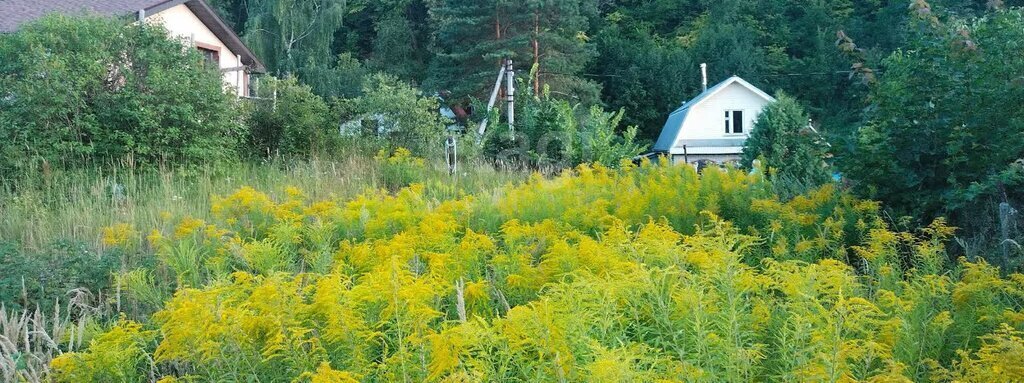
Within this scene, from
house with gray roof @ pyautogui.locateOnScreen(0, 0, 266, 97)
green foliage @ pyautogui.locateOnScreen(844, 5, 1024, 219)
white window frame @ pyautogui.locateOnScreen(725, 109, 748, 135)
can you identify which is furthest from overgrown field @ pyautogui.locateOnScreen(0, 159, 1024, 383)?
white window frame @ pyautogui.locateOnScreen(725, 109, 748, 135)

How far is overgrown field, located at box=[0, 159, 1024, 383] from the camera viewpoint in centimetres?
251

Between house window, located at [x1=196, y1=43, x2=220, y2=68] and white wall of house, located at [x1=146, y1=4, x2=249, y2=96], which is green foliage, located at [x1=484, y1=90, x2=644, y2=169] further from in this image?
house window, located at [x1=196, y1=43, x2=220, y2=68]

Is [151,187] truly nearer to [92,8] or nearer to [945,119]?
[945,119]

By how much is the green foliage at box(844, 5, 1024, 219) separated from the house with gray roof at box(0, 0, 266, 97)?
11.2m

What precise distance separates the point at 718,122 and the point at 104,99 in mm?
23661

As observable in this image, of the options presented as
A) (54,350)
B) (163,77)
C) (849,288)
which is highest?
(163,77)

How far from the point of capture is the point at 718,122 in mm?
29469

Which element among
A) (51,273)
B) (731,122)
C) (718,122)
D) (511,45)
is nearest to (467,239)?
(51,273)

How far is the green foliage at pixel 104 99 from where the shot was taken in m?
8.95

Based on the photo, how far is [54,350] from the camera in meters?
3.46

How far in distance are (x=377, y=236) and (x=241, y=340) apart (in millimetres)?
2338

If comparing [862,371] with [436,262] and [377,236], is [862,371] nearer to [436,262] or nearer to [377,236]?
[436,262]

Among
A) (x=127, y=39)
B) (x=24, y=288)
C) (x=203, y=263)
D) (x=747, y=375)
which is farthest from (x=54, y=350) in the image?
(x=127, y=39)

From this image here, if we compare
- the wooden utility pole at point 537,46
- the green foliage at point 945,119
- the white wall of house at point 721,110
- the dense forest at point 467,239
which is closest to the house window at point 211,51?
the dense forest at point 467,239
